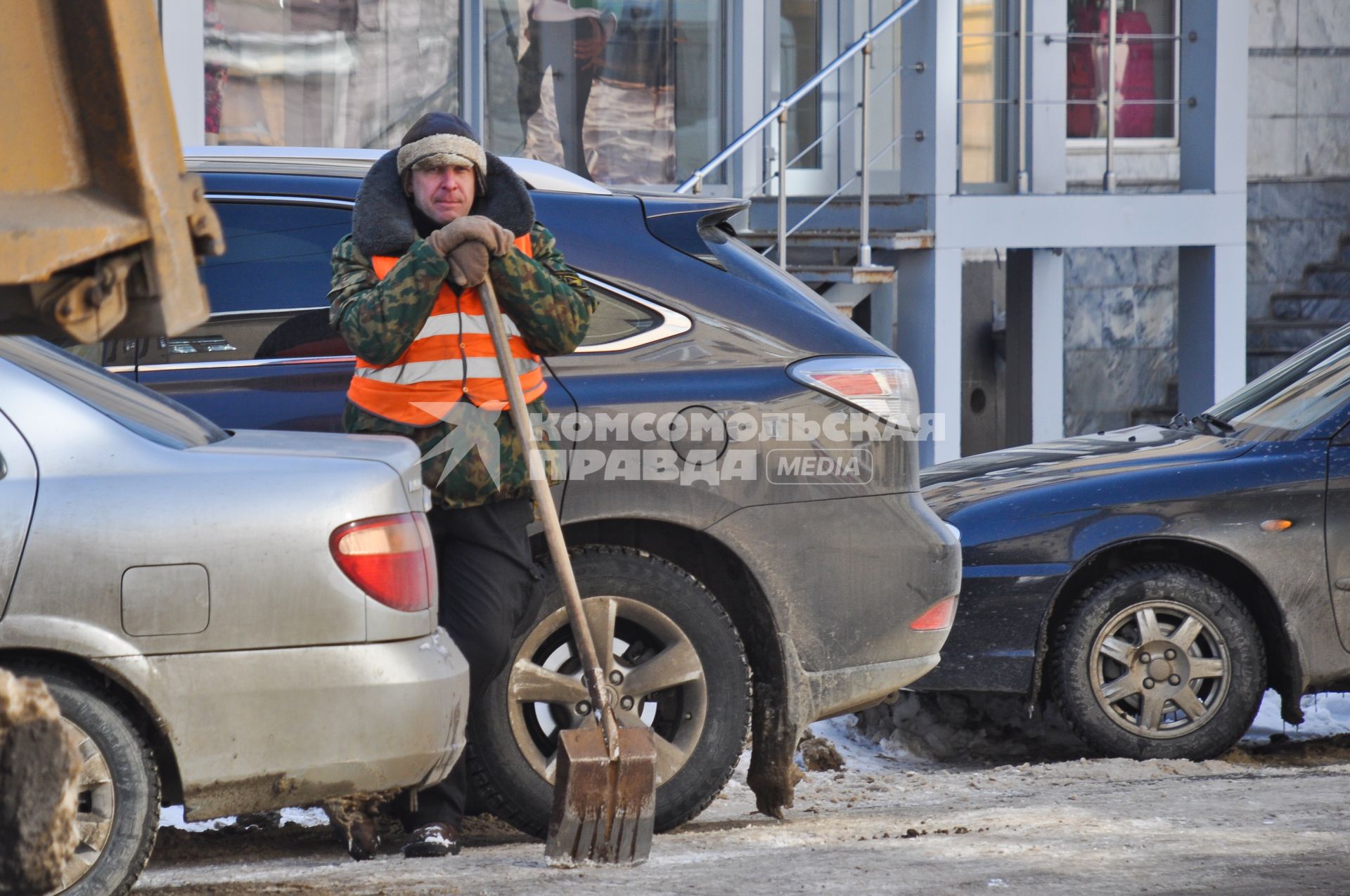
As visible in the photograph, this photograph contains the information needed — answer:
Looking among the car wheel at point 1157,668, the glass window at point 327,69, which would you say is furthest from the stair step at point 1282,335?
the car wheel at point 1157,668

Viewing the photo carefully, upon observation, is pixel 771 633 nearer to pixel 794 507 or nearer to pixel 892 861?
pixel 794 507

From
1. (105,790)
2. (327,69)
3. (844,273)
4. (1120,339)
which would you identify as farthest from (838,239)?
(105,790)

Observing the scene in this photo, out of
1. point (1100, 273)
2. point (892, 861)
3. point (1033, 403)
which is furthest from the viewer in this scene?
point (1100, 273)

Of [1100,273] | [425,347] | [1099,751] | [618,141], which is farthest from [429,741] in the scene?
[1100,273]

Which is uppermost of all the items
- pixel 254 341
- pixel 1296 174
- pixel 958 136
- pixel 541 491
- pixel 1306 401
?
pixel 958 136

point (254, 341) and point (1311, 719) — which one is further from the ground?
point (254, 341)

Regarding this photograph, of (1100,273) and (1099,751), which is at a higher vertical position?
(1100,273)

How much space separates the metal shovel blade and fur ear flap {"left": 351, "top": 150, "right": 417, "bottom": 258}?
1.38m

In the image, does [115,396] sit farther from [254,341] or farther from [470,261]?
[470,261]

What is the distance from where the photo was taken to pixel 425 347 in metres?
4.69

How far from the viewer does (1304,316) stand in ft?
45.3

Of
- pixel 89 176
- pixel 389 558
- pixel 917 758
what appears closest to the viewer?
pixel 89 176

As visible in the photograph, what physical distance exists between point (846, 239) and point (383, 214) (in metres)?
6.46

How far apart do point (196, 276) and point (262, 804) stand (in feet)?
6.80
